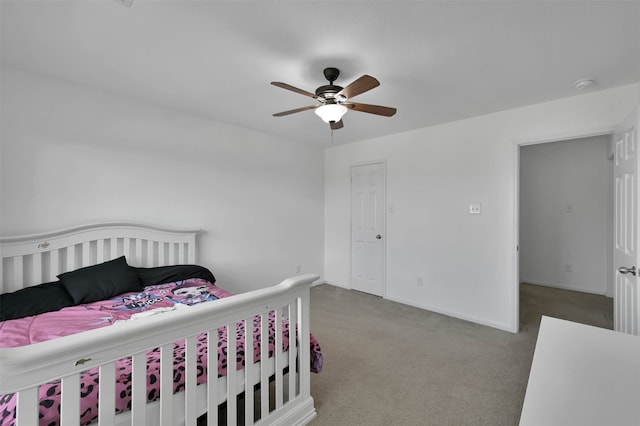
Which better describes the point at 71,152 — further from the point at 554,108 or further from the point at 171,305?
the point at 554,108

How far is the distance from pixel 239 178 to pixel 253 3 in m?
2.42

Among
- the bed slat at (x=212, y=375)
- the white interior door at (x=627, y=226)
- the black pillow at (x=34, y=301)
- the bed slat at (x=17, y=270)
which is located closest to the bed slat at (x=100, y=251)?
the black pillow at (x=34, y=301)

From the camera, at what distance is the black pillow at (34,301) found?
1.95 m

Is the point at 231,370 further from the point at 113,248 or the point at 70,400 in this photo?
the point at 113,248

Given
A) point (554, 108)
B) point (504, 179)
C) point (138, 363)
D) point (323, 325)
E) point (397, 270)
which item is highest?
point (554, 108)

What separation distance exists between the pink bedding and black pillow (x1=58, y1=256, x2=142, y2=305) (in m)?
0.07

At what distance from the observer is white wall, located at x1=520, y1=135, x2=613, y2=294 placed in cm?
435

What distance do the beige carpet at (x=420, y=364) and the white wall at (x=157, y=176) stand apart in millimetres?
1292

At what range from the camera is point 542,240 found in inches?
193

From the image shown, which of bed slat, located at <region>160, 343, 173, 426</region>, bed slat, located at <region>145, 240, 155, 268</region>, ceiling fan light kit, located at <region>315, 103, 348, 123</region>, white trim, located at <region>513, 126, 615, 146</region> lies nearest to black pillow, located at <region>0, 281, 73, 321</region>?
bed slat, located at <region>145, 240, 155, 268</region>

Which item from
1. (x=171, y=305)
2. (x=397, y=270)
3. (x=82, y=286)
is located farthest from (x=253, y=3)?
(x=397, y=270)

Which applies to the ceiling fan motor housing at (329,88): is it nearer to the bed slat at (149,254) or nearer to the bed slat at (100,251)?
the bed slat at (149,254)

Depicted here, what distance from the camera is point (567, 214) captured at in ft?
15.3

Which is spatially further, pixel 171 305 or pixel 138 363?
pixel 171 305
